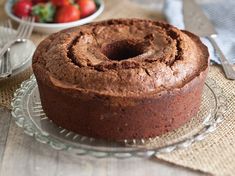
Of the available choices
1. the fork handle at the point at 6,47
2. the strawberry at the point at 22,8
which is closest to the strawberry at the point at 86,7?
the strawberry at the point at 22,8

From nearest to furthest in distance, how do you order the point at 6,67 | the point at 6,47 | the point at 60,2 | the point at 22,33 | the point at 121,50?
1. the point at 121,50
2. the point at 6,67
3. the point at 6,47
4. the point at 22,33
5. the point at 60,2

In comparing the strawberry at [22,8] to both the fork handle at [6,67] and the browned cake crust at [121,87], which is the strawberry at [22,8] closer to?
the fork handle at [6,67]

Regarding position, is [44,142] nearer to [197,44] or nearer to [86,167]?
[86,167]

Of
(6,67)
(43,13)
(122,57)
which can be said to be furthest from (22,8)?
(122,57)

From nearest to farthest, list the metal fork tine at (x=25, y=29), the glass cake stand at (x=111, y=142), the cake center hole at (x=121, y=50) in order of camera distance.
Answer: the glass cake stand at (x=111, y=142) < the cake center hole at (x=121, y=50) < the metal fork tine at (x=25, y=29)

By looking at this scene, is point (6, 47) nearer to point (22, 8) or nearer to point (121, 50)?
point (22, 8)

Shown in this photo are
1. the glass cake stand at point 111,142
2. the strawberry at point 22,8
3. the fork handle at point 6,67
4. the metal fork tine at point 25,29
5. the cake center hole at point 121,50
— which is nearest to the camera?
the glass cake stand at point 111,142
